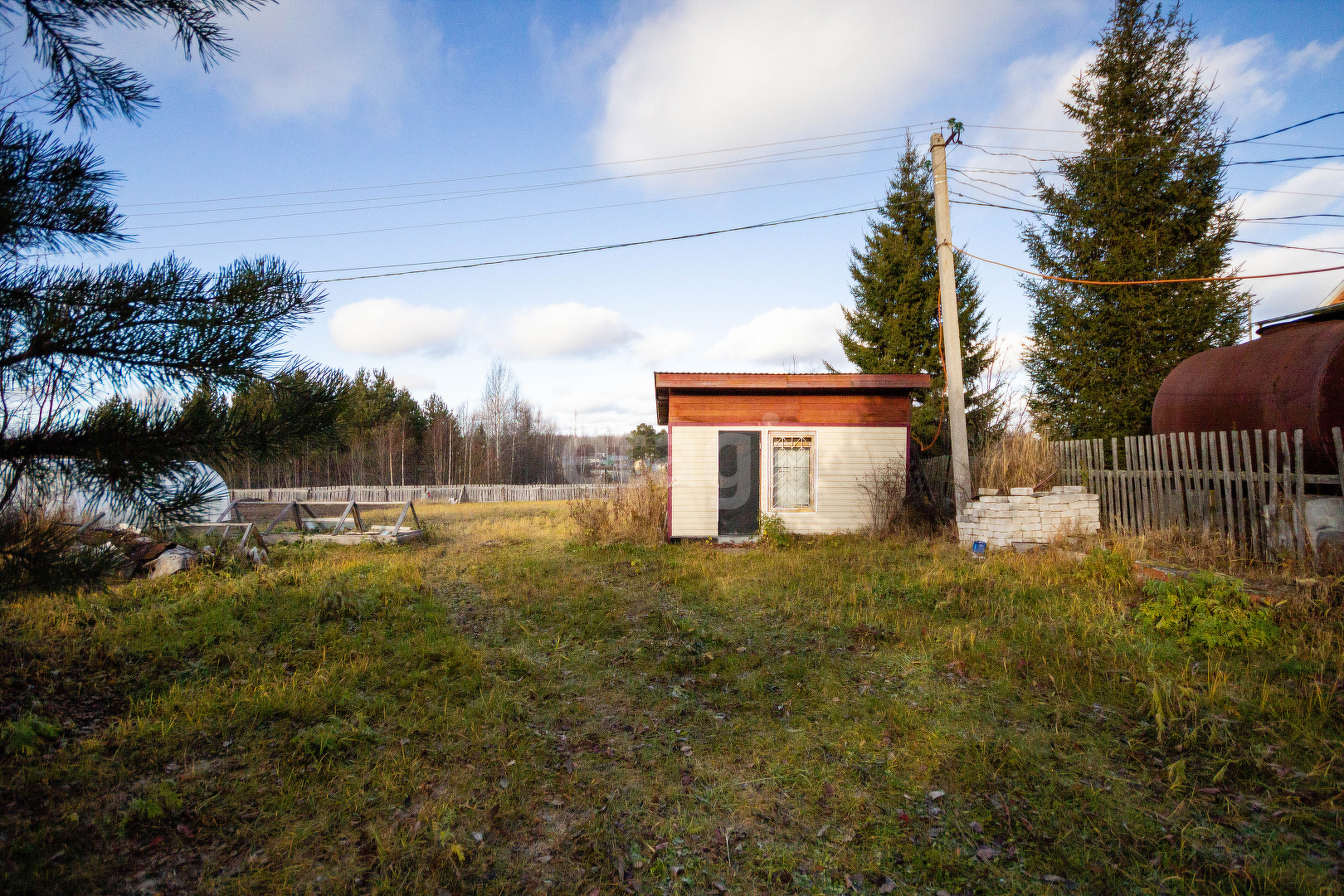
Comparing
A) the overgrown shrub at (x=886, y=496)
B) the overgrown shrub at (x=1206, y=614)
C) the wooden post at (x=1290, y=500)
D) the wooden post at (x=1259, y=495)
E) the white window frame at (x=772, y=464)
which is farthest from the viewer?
the white window frame at (x=772, y=464)

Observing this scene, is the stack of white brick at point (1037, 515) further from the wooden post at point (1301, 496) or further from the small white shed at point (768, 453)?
the wooden post at point (1301, 496)

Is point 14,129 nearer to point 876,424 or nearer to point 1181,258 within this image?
point 876,424

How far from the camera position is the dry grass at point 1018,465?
945cm

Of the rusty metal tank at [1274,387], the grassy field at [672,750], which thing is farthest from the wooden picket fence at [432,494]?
the rusty metal tank at [1274,387]

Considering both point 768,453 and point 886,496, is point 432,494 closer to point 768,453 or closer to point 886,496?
point 768,453

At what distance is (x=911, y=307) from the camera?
60.1ft

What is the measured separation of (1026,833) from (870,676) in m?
1.92

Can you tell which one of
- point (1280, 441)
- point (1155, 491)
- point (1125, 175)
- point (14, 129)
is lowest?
point (1155, 491)

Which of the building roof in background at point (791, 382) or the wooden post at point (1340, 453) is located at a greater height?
the building roof in background at point (791, 382)

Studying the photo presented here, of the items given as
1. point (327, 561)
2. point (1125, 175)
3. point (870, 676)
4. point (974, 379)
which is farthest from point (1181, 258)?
point (327, 561)

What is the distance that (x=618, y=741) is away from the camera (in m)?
3.87

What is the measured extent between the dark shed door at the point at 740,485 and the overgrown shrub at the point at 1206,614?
6783 millimetres

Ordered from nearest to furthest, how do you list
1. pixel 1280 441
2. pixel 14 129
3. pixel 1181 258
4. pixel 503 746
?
→ 1. pixel 14 129
2. pixel 503 746
3. pixel 1280 441
4. pixel 1181 258

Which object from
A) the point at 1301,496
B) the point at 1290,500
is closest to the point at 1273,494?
the point at 1290,500
